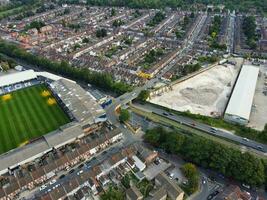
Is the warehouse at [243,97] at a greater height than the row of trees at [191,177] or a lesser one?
greater

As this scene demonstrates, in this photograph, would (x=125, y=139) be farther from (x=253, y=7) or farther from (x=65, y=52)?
(x=253, y=7)

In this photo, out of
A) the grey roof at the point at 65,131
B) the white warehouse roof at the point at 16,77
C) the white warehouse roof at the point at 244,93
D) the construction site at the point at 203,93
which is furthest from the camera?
the white warehouse roof at the point at 16,77

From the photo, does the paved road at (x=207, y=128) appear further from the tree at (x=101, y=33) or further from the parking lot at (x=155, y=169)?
the tree at (x=101, y=33)

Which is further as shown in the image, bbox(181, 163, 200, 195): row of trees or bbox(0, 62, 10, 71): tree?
bbox(0, 62, 10, 71): tree

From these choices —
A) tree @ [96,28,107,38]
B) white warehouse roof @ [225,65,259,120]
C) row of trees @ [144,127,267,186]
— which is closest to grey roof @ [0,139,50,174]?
row of trees @ [144,127,267,186]

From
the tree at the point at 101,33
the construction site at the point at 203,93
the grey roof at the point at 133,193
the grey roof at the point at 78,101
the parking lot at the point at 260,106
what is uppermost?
the tree at the point at 101,33

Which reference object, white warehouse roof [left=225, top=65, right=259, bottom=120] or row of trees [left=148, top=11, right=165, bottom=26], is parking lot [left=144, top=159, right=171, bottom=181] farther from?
row of trees [left=148, top=11, right=165, bottom=26]

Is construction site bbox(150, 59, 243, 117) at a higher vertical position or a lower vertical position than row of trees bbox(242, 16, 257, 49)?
lower

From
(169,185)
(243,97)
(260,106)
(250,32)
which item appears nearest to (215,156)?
(169,185)

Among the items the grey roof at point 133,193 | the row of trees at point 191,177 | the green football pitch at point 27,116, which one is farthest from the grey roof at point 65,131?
the row of trees at point 191,177
